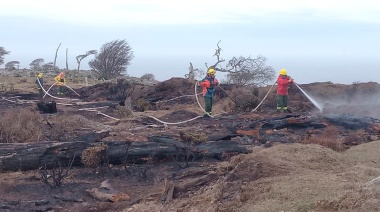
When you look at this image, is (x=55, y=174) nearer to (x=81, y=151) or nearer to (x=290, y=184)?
(x=81, y=151)

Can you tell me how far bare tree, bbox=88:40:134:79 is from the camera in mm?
43594

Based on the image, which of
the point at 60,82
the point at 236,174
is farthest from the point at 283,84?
the point at 60,82

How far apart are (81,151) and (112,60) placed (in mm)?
33260

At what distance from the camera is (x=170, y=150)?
11547 mm

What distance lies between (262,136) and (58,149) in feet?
16.5

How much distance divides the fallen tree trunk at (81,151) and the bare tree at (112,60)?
3207 centimetres

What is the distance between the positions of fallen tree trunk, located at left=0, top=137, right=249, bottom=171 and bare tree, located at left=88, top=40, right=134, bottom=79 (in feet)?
105

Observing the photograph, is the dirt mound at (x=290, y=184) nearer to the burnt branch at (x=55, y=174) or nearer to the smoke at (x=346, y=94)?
the burnt branch at (x=55, y=174)

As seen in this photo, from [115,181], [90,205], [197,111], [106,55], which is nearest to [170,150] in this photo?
[115,181]

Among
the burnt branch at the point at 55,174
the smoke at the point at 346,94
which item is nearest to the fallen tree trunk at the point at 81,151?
the burnt branch at the point at 55,174

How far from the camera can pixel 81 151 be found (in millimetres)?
11117

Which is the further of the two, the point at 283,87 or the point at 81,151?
the point at 283,87

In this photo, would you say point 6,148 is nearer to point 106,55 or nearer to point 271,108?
point 271,108

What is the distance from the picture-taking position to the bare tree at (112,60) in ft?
143
